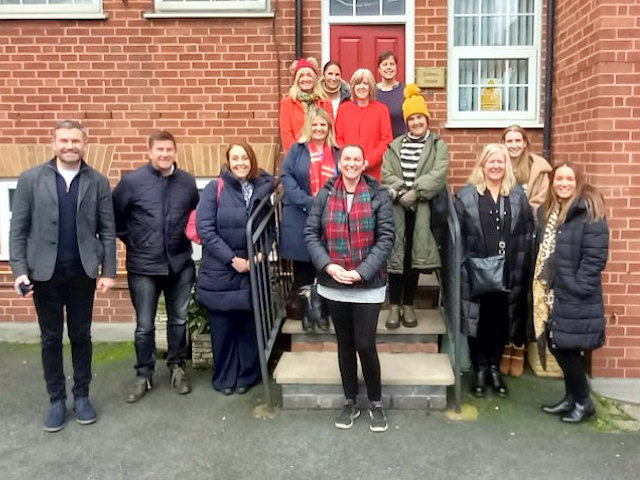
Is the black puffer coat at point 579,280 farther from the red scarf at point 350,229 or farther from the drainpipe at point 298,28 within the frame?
the drainpipe at point 298,28

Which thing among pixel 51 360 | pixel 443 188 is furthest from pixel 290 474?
pixel 443 188

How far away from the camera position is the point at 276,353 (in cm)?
538

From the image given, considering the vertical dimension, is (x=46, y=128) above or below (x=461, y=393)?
above

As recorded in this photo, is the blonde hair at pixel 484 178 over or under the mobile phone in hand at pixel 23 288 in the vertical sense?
over

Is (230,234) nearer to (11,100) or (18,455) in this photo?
(18,455)

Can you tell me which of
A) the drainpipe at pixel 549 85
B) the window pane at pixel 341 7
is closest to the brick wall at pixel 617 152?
the drainpipe at pixel 549 85

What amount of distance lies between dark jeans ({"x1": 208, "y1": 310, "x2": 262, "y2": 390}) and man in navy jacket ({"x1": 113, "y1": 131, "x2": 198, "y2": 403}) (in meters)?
0.28

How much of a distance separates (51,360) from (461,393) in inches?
109

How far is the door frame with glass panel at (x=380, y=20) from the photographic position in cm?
593

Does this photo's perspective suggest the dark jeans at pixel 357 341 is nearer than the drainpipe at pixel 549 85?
Yes

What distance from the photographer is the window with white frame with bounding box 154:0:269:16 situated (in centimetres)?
584

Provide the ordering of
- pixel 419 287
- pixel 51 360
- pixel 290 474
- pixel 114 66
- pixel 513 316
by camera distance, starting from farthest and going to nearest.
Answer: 1. pixel 114 66
2. pixel 419 287
3. pixel 513 316
4. pixel 51 360
5. pixel 290 474

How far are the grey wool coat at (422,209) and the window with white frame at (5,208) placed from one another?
360 centimetres

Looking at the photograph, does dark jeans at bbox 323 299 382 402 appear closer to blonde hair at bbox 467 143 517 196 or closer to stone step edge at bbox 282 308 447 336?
stone step edge at bbox 282 308 447 336
